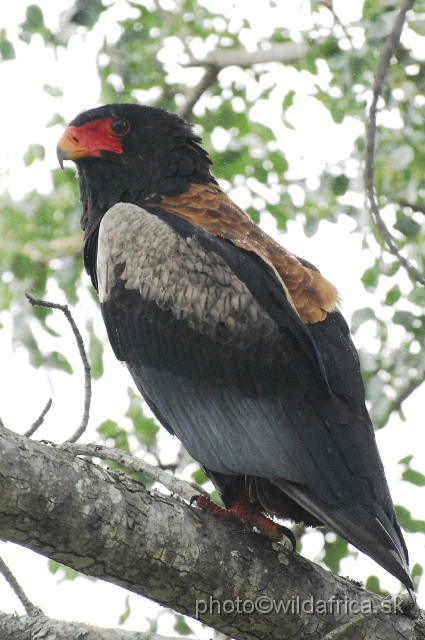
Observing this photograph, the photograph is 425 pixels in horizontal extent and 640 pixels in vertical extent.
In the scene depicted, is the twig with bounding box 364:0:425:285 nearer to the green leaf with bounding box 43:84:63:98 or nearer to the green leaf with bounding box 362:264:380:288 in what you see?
the green leaf with bounding box 362:264:380:288

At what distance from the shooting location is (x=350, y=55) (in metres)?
5.16

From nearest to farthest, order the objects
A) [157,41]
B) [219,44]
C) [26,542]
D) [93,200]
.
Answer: [26,542] < [93,200] < [157,41] < [219,44]

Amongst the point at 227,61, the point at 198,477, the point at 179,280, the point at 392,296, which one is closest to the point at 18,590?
the point at 179,280

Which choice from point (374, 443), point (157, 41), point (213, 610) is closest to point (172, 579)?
point (213, 610)

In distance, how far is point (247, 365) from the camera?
11.4 ft

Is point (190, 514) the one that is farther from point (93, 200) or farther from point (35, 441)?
point (93, 200)

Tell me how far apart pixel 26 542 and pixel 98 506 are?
0.24 metres

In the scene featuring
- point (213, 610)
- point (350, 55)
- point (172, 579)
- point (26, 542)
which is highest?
point (350, 55)

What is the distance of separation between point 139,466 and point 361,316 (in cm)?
217

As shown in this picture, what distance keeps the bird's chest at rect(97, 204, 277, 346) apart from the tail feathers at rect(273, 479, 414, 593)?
708 mm

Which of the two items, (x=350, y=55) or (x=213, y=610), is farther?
(x=350, y=55)

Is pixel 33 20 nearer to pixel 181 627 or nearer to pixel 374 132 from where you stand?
pixel 374 132

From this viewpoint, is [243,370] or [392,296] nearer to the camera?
[243,370]

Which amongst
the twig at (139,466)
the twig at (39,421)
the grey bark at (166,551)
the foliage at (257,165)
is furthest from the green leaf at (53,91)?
the grey bark at (166,551)
